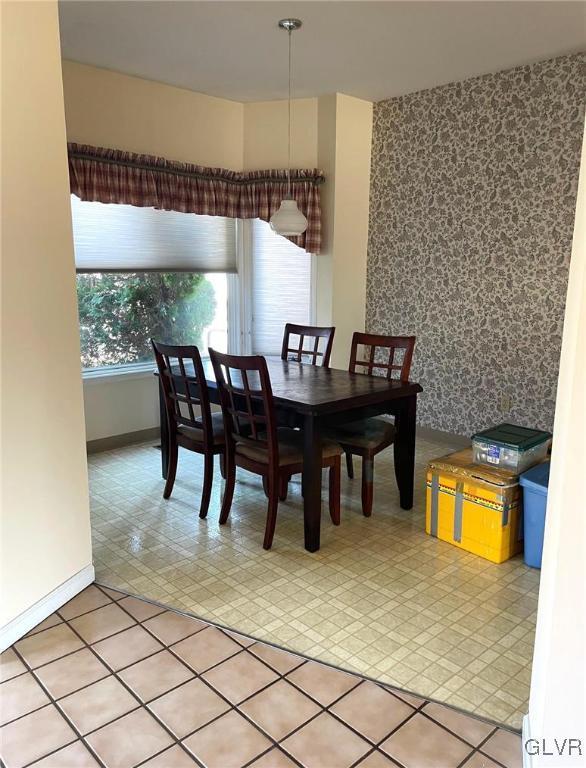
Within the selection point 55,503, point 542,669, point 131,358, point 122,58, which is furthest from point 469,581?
point 122,58

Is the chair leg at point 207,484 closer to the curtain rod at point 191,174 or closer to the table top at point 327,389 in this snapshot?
the table top at point 327,389

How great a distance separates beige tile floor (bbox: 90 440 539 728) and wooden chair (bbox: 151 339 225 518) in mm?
250

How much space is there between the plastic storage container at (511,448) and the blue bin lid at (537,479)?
6cm

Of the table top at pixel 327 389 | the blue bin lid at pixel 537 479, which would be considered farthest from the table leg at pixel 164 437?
the blue bin lid at pixel 537 479

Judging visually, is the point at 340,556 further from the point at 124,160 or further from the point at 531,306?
the point at 124,160

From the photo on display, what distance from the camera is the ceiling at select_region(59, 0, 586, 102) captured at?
309cm

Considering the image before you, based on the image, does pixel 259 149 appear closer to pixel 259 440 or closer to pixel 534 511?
pixel 259 440

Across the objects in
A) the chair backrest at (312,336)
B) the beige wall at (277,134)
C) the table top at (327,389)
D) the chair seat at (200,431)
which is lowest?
the chair seat at (200,431)

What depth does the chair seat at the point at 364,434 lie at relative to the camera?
3236 mm

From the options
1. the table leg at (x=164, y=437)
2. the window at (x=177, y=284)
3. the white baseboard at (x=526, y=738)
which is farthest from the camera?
the window at (x=177, y=284)

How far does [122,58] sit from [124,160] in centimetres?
62

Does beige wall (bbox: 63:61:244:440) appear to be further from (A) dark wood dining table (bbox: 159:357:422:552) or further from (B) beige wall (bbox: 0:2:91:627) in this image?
(B) beige wall (bbox: 0:2:91:627)

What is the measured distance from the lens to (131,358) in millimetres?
4680

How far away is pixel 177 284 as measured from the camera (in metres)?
4.84
